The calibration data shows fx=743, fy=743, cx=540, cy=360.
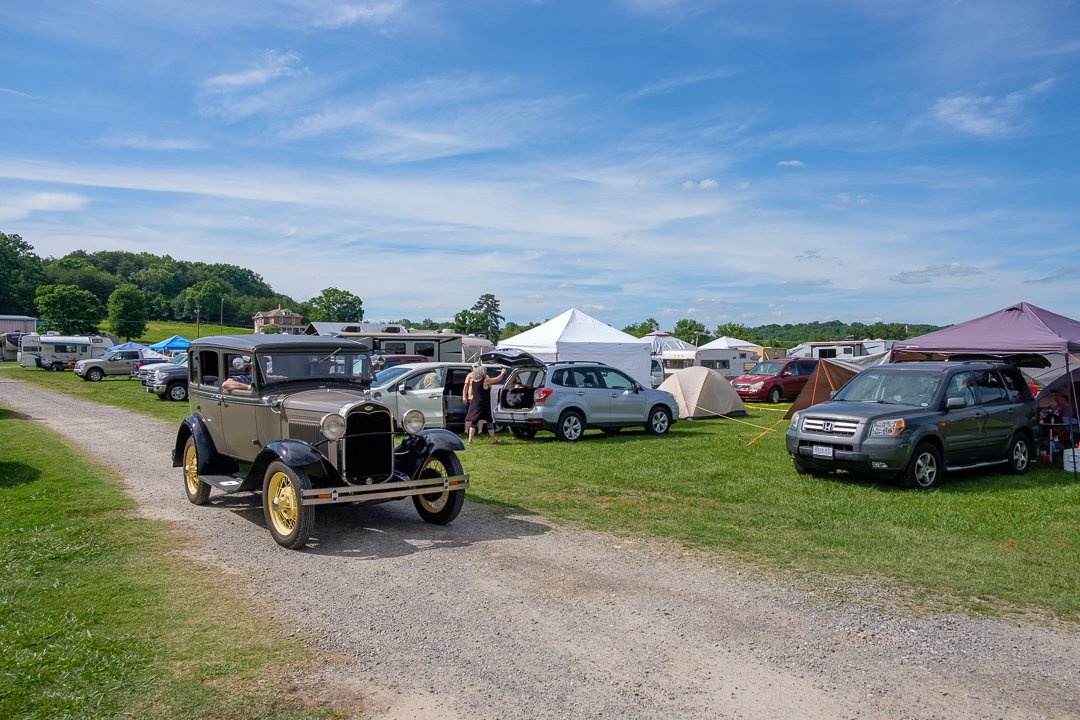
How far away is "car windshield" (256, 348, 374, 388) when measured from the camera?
26.9 ft

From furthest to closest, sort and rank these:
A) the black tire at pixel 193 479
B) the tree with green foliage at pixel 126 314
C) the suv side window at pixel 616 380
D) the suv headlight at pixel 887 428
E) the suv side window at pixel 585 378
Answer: the tree with green foliage at pixel 126 314 < the suv side window at pixel 616 380 < the suv side window at pixel 585 378 < the suv headlight at pixel 887 428 < the black tire at pixel 193 479

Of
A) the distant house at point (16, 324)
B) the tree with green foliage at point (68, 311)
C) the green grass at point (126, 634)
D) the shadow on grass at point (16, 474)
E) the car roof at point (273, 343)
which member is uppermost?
the tree with green foliage at point (68, 311)

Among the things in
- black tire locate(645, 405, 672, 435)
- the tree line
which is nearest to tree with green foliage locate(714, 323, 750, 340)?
the tree line

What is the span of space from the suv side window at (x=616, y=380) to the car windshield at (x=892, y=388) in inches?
225

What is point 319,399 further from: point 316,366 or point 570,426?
point 570,426

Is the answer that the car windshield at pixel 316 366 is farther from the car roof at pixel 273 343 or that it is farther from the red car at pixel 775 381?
the red car at pixel 775 381

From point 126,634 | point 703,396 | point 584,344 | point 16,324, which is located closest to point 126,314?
point 16,324

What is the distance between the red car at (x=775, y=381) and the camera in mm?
26906

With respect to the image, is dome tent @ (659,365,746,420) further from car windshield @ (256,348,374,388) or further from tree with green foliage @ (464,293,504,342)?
tree with green foliage @ (464,293,504,342)

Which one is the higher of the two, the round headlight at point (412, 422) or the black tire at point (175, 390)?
the round headlight at point (412, 422)

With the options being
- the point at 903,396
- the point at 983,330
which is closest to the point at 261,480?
the point at 903,396

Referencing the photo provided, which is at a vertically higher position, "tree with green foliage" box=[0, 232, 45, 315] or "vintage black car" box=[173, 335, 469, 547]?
"tree with green foliage" box=[0, 232, 45, 315]

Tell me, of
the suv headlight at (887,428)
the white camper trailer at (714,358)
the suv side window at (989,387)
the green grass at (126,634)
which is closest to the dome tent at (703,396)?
the suv side window at (989,387)

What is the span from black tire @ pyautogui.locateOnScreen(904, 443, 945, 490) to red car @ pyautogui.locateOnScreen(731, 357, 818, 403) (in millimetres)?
16483
